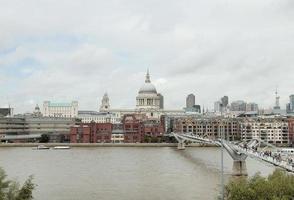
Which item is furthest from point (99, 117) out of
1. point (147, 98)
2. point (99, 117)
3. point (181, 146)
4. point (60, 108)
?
point (181, 146)

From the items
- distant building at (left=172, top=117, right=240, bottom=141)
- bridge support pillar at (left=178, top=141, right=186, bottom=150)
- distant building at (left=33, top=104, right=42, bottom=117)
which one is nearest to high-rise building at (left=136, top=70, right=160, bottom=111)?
distant building at (left=33, top=104, right=42, bottom=117)

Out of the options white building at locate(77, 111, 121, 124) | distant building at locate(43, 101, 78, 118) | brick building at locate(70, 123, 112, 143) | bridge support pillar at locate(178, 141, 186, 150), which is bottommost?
bridge support pillar at locate(178, 141, 186, 150)

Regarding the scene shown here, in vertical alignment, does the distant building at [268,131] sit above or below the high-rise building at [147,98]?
below

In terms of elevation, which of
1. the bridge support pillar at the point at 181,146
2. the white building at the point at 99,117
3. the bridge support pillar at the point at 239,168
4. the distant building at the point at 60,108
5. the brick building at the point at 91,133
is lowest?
the bridge support pillar at the point at 239,168

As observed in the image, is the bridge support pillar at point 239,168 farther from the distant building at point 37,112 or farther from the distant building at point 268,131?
the distant building at point 37,112

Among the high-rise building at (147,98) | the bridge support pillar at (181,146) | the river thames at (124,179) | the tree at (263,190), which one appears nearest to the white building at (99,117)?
the high-rise building at (147,98)

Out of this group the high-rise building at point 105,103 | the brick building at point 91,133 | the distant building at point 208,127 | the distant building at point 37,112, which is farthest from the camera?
the high-rise building at point 105,103

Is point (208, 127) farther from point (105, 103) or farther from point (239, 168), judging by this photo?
point (105, 103)

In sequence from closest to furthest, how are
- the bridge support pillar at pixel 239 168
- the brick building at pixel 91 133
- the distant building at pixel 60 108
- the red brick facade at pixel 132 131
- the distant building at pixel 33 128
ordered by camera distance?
the bridge support pillar at pixel 239 168, the brick building at pixel 91 133, the red brick facade at pixel 132 131, the distant building at pixel 33 128, the distant building at pixel 60 108

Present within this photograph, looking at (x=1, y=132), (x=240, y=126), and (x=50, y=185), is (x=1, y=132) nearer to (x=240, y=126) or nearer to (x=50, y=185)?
(x=240, y=126)

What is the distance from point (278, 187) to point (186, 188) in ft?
45.2

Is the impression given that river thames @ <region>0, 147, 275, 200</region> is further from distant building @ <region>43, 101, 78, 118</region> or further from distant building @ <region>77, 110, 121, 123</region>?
distant building @ <region>43, 101, 78, 118</region>

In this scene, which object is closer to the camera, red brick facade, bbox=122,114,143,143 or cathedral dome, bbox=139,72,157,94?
red brick facade, bbox=122,114,143,143

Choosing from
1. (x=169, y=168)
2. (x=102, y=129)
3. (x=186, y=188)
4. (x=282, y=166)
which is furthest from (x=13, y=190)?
(x=102, y=129)
